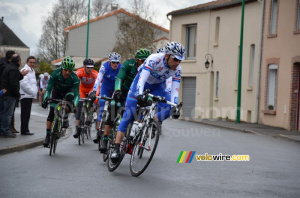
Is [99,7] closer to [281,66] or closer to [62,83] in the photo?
[281,66]

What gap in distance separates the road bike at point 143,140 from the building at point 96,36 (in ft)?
202

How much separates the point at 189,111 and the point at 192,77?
7.95ft

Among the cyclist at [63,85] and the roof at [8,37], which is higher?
the roof at [8,37]

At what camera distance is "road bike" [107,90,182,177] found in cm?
835

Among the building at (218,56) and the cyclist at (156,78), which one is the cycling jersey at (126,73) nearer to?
the cyclist at (156,78)

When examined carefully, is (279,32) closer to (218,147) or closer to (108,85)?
(218,147)

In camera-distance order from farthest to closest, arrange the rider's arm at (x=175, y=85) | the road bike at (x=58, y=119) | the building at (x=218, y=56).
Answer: the building at (x=218, y=56), the road bike at (x=58, y=119), the rider's arm at (x=175, y=85)

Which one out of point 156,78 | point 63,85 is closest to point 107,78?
point 63,85

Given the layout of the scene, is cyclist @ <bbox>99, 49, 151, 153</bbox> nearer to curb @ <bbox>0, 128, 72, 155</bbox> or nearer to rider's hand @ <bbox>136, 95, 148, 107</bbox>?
rider's hand @ <bbox>136, 95, 148, 107</bbox>

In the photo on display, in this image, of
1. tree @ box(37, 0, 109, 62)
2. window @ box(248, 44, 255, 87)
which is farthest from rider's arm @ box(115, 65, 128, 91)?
tree @ box(37, 0, 109, 62)

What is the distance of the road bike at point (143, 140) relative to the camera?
8352 mm

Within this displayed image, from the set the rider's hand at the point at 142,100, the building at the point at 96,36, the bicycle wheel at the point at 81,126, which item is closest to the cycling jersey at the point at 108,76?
the bicycle wheel at the point at 81,126

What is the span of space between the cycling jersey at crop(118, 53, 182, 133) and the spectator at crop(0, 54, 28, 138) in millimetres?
4877

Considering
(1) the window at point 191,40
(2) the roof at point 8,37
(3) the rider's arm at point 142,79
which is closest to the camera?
(3) the rider's arm at point 142,79
